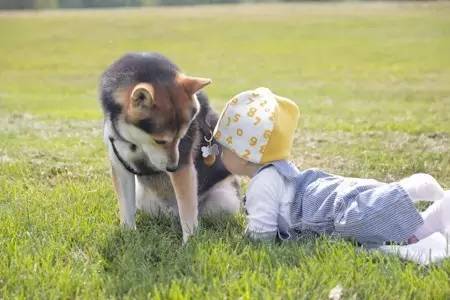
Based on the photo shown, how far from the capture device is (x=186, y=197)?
412 cm

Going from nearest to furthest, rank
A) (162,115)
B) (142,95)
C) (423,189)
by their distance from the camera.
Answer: (142,95), (162,115), (423,189)

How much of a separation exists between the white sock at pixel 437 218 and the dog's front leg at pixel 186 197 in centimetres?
153

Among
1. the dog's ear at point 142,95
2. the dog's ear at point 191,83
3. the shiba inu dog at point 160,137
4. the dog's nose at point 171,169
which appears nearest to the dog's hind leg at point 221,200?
the shiba inu dog at point 160,137

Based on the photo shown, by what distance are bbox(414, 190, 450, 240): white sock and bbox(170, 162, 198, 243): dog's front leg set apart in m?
1.53

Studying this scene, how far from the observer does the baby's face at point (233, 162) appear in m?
4.31

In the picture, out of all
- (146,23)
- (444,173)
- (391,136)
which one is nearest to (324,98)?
(391,136)

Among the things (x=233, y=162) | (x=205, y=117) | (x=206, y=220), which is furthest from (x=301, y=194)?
(x=205, y=117)

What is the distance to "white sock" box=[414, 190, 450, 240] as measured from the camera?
4.01m

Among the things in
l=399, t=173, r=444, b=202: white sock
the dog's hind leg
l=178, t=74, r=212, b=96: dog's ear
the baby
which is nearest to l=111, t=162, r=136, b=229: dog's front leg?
the dog's hind leg

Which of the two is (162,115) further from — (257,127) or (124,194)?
(124,194)

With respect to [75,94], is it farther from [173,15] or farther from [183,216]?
[173,15]

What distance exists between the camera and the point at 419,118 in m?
10.7

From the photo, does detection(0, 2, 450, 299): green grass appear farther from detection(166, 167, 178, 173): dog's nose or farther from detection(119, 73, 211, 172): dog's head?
detection(119, 73, 211, 172): dog's head

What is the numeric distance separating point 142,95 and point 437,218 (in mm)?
2129
